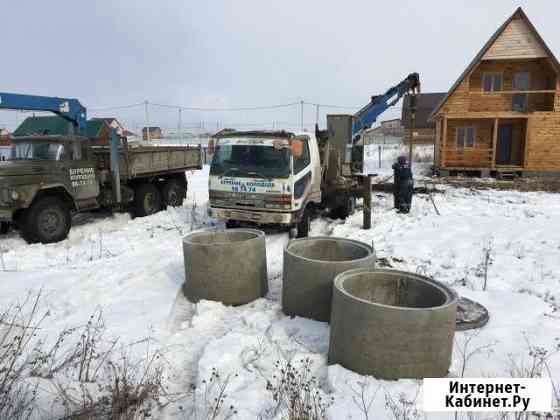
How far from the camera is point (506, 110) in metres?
20.1

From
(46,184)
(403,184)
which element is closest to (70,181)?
(46,184)

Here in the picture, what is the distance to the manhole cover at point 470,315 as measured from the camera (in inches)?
181

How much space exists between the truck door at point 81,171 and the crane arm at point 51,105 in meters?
0.88

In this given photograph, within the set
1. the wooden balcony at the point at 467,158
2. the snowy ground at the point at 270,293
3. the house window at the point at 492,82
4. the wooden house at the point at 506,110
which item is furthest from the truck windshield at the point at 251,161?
the house window at the point at 492,82

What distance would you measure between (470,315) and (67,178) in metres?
8.14

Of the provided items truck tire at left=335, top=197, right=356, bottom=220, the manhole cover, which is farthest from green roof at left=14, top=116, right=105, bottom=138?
the manhole cover

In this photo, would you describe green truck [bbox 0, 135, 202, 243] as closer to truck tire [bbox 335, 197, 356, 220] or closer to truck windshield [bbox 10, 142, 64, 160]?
truck windshield [bbox 10, 142, 64, 160]

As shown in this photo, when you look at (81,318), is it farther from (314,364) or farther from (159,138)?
(159,138)

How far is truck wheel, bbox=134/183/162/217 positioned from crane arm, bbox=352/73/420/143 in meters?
6.73

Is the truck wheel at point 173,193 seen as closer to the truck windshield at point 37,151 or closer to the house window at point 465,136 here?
the truck windshield at point 37,151

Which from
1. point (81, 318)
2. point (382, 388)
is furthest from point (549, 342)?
point (81, 318)

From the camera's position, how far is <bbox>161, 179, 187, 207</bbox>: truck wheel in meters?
12.1

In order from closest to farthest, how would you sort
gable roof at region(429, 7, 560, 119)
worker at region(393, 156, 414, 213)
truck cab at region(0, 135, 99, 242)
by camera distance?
1. truck cab at region(0, 135, 99, 242)
2. worker at region(393, 156, 414, 213)
3. gable roof at region(429, 7, 560, 119)

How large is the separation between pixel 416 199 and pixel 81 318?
35.0 feet
